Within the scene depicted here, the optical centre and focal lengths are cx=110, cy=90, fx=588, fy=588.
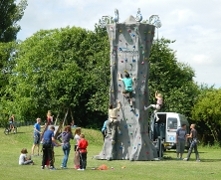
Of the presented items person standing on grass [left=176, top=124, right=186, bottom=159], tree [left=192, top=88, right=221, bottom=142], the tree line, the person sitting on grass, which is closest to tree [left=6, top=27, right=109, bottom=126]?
the tree line

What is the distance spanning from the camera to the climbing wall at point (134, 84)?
26.0 m

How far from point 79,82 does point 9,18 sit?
45.0 feet

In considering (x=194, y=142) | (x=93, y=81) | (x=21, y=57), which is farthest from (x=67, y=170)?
(x=21, y=57)

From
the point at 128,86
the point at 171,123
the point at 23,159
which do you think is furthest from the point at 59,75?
the point at 23,159

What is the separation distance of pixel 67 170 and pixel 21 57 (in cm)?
4259

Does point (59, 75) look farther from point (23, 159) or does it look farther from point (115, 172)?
point (115, 172)

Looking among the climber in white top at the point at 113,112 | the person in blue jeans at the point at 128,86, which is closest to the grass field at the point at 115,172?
the climber in white top at the point at 113,112

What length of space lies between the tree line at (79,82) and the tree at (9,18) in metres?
0.11

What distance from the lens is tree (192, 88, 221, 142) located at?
48.8m

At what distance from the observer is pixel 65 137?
21.4m

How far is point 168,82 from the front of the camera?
51.8 meters

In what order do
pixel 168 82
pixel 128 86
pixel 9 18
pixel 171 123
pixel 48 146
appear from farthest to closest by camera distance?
pixel 9 18
pixel 168 82
pixel 171 123
pixel 128 86
pixel 48 146

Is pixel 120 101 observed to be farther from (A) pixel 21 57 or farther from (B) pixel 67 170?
(A) pixel 21 57

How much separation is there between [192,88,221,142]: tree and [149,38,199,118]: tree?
1258 millimetres
